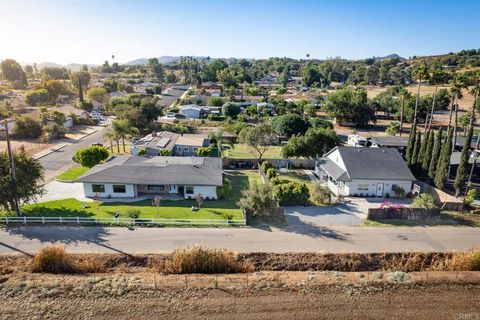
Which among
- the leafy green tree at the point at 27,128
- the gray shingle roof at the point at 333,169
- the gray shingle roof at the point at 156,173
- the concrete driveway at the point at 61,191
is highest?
the leafy green tree at the point at 27,128

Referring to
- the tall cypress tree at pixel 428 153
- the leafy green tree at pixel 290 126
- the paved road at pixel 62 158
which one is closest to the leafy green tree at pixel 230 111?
the leafy green tree at pixel 290 126

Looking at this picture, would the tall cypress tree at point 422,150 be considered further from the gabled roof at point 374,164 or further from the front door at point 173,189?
the front door at point 173,189

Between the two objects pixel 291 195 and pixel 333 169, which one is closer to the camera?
pixel 291 195

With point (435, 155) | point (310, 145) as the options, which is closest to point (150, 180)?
point (310, 145)

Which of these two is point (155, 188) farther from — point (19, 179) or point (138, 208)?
point (19, 179)

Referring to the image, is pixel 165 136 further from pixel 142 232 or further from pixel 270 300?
pixel 270 300

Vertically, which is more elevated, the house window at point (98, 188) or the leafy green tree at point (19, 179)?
the leafy green tree at point (19, 179)

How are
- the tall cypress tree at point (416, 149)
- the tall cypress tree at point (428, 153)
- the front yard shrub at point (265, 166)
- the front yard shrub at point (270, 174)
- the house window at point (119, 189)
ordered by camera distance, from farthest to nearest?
1. the front yard shrub at point (265, 166)
2. the tall cypress tree at point (416, 149)
3. the tall cypress tree at point (428, 153)
4. the front yard shrub at point (270, 174)
5. the house window at point (119, 189)
